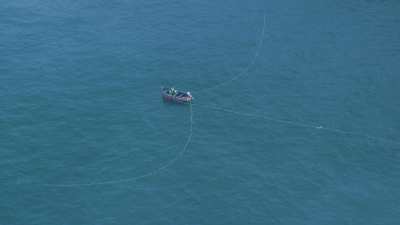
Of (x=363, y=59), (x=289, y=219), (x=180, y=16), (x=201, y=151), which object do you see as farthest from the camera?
(x=180, y=16)

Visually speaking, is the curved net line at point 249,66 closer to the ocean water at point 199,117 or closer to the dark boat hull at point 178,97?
the ocean water at point 199,117

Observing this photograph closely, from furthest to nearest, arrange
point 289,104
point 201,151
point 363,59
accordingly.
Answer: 1. point 363,59
2. point 289,104
3. point 201,151

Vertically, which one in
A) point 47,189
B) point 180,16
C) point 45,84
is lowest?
point 47,189

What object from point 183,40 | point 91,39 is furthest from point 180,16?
point 91,39

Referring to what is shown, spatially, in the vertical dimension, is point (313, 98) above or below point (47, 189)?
above

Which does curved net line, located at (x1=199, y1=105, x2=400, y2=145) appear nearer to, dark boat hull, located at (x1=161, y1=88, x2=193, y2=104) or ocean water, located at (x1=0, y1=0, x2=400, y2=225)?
ocean water, located at (x1=0, y1=0, x2=400, y2=225)

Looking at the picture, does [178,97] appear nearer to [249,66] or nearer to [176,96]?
[176,96]

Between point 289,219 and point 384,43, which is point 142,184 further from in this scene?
point 384,43
